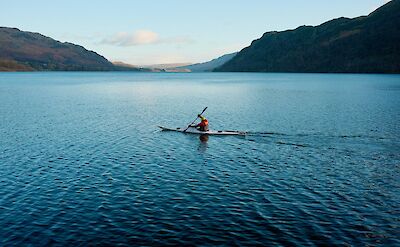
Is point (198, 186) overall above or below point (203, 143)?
above

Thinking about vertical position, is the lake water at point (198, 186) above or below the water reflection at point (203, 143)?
above

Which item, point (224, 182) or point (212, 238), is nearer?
point (212, 238)

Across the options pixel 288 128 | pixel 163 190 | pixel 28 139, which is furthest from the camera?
pixel 288 128

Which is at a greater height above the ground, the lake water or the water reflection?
the lake water

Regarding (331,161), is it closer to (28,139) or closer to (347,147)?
(347,147)

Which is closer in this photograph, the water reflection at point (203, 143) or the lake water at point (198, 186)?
the lake water at point (198, 186)

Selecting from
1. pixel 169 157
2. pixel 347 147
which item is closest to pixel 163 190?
pixel 169 157

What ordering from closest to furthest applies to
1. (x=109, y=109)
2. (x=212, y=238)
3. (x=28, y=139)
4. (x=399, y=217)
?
1. (x=212, y=238)
2. (x=399, y=217)
3. (x=28, y=139)
4. (x=109, y=109)

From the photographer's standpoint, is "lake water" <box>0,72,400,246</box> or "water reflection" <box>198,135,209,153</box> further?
"water reflection" <box>198,135,209,153</box>

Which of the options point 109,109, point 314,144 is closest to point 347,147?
point 314,144

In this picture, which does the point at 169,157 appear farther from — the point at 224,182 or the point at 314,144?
the point at 314,144

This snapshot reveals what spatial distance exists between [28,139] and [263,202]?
128 ft

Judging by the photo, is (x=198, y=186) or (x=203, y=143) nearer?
(x=198, y=186)

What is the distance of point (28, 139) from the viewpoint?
173 feet
